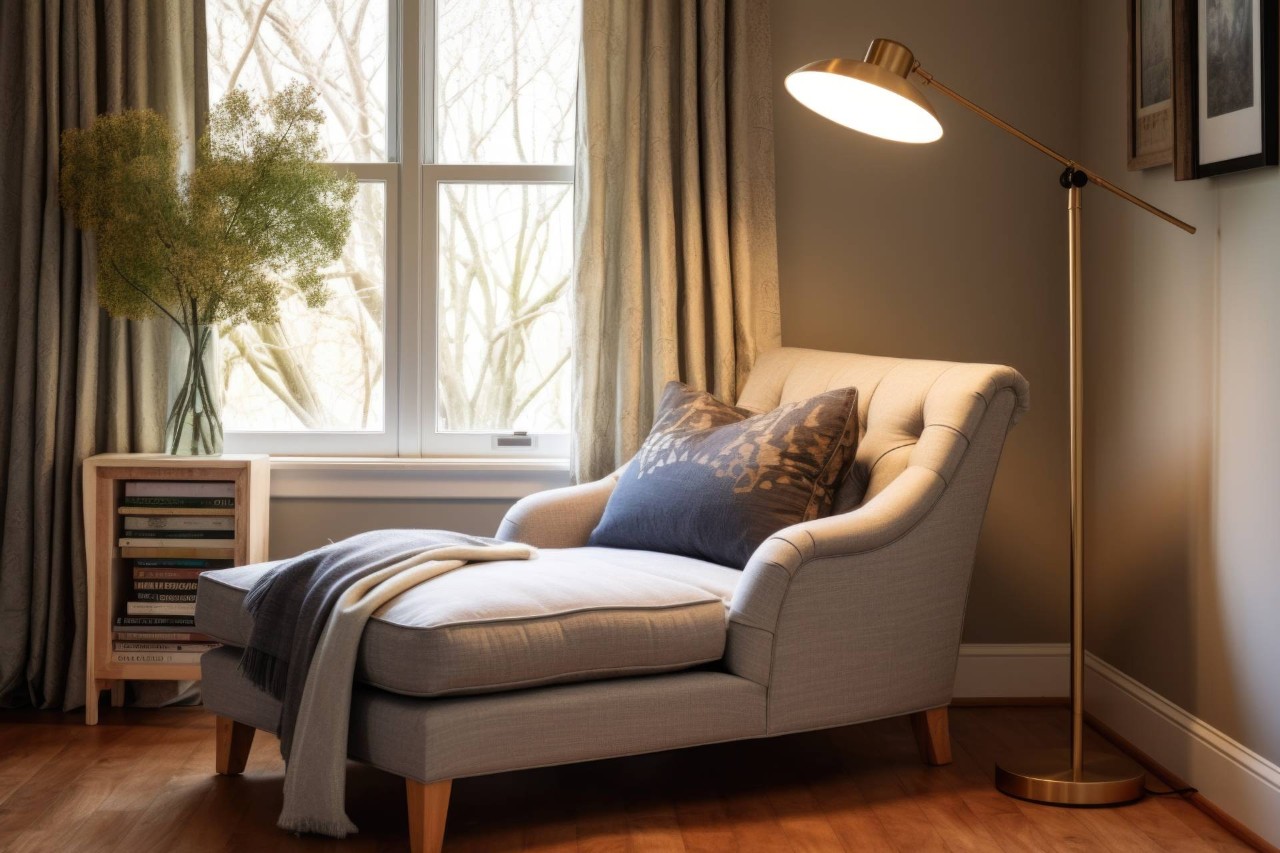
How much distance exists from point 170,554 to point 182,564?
4cm

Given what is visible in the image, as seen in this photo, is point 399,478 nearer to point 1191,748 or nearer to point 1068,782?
point 1068,782

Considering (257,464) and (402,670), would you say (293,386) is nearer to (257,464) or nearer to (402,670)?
(257,464)

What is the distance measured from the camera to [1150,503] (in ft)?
9.29

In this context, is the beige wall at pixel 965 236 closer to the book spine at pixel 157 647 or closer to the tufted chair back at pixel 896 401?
the tufted chair back at pixel 896 401

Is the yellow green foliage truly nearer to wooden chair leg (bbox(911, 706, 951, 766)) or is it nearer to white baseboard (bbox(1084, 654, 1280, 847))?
wooden chair leg (bbox(911, 706, 951, 766))

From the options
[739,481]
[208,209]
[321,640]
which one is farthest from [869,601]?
[208,209]

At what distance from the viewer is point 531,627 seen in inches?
85.3

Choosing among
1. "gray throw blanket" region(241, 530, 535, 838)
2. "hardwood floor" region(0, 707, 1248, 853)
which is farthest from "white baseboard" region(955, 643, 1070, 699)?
"gray throw blanket" region(241, 530, 535, 838)

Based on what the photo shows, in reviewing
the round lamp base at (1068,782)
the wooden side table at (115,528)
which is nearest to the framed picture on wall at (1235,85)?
the round lamp base at (1068,782)

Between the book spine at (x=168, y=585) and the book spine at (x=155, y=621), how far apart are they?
6 centimetres

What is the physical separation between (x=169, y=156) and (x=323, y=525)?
101 centimetres

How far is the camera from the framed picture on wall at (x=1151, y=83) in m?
2.68

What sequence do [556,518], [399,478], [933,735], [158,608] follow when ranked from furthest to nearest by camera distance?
[399,478] < [158,608] < [556,518] < [933,735]

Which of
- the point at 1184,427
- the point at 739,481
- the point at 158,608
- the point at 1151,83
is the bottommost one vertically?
the point at 158,608
